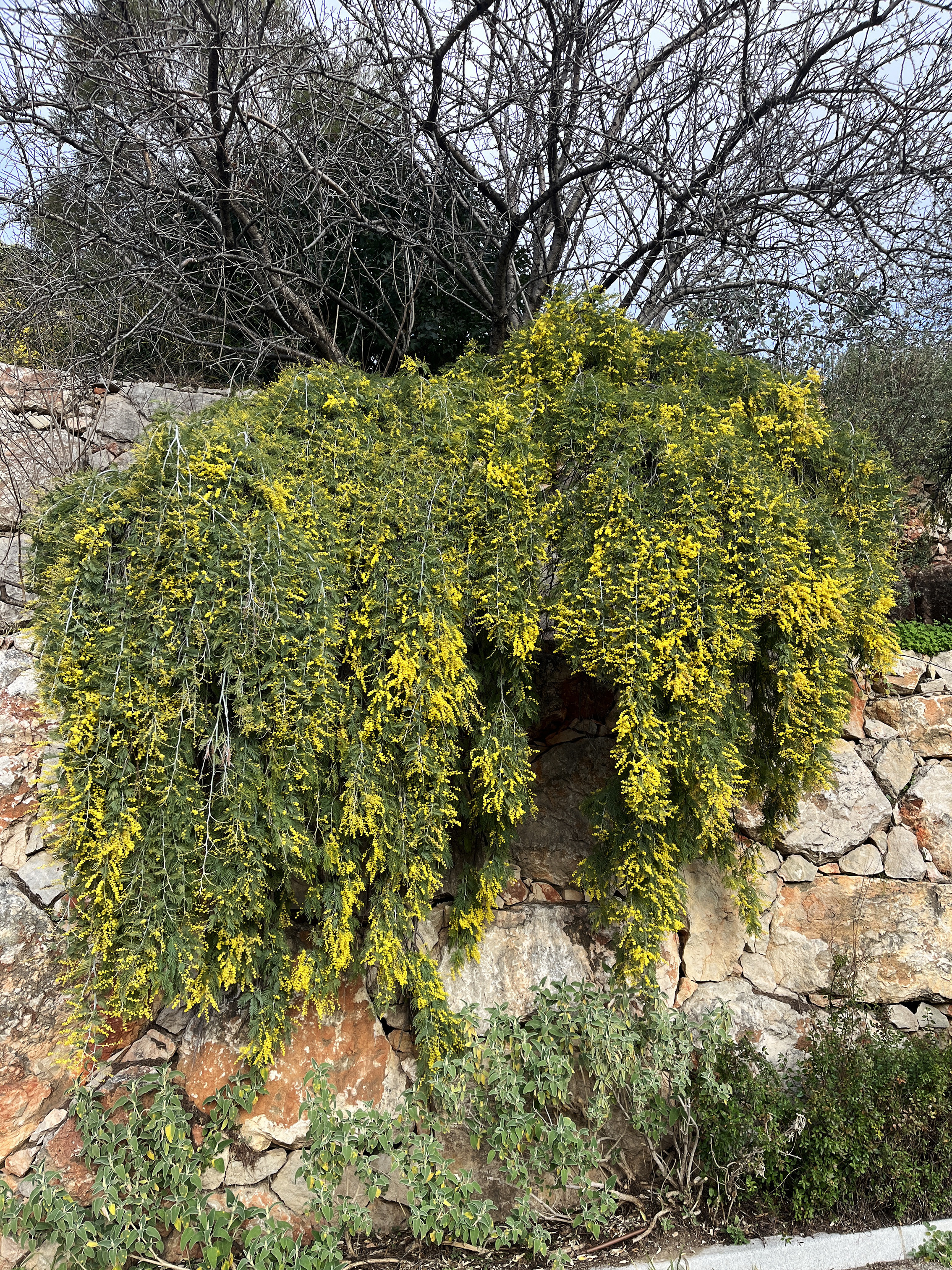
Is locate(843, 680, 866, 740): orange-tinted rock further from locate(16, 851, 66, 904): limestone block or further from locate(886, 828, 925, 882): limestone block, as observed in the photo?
locate(16, 851, 66, 904): limestone block

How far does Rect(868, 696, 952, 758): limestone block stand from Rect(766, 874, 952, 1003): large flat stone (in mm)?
730

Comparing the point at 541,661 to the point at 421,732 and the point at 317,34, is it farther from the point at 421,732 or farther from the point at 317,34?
the point at 317,34

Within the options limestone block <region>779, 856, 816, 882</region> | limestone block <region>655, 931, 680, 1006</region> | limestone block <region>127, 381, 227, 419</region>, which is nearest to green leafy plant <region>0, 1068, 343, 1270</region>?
limestone block <region>655, 931, 680, 1006</region>

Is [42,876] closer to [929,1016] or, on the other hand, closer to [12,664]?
[12,664]

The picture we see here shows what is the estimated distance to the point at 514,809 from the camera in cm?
297

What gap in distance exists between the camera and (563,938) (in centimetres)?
344

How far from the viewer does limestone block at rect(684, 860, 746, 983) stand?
3570 mm

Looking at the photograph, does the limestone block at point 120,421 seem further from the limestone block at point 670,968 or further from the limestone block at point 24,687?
the limestone block at point 670,968

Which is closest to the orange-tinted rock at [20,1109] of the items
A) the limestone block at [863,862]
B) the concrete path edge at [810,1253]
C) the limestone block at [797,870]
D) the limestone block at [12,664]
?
the limestone block at [12,664]

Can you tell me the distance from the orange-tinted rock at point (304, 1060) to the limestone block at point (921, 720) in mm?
2994

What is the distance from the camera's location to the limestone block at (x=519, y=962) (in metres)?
3.31

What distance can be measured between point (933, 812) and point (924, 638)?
3.27 feet

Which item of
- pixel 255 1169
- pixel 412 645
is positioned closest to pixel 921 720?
pixel 412 645

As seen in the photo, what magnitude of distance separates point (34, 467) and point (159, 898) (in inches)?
139
